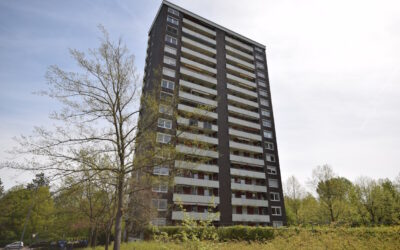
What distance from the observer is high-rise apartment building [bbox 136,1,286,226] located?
30.5 metres

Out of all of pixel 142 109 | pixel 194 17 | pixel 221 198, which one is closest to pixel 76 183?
pixel 142 109

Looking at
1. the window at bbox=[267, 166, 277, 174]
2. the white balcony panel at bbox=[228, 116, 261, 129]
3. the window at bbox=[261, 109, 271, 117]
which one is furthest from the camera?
the window at bbox=[261, 109, 271, 117]

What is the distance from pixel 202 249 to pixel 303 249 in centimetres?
437

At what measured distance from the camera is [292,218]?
1935 inches

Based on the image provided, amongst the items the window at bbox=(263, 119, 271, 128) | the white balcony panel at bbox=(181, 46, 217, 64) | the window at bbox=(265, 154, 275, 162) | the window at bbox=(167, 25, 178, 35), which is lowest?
the window at bbox=(265, 154, 275, 162)

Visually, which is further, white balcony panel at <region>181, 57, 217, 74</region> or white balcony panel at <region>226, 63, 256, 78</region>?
white balcony panel at <region>226, 63, 256, 78</region>

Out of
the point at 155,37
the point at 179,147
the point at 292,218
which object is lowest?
the point at 292,218

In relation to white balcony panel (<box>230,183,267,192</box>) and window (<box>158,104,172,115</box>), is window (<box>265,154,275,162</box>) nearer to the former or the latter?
white balcony panel (<box>230,183,267,192</box>)

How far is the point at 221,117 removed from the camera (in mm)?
38094

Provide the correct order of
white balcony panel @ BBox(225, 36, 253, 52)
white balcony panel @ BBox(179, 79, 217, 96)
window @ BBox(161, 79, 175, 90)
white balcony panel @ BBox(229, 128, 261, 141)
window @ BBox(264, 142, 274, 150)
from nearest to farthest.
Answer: window @ BBox(161, 79, 175, 90) < white balcony panel @ BBox(179, 79, 217, 96) < white balcony panel @ BBox(229, 128, 261, 141) < window @ BBox(264, 142, 274, 150) < white balcony panel @ BBox(225, 36, 253, 52)

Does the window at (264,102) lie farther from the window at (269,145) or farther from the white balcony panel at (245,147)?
the white balcony panel at (245,147)

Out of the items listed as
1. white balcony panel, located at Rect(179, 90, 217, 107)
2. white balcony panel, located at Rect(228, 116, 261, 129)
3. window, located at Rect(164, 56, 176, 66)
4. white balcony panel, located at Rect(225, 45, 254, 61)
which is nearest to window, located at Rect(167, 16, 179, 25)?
window, located at Rect(164, 56, 176, 66)

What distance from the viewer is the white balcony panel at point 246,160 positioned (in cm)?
3556

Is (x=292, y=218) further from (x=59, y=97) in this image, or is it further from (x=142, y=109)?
(x=59, y=97)
